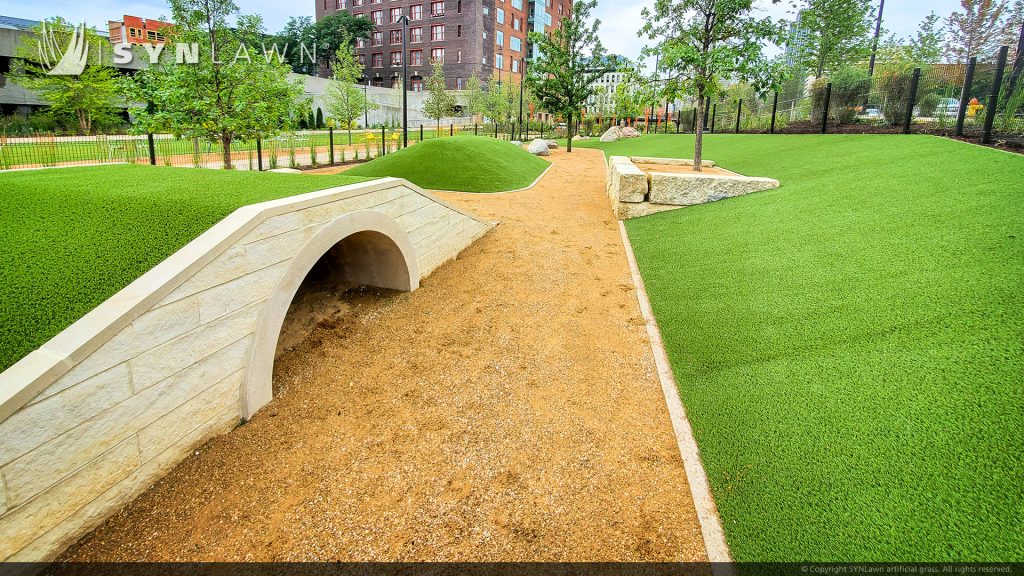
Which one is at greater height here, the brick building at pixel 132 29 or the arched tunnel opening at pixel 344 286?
the brick building at pixel 132 29

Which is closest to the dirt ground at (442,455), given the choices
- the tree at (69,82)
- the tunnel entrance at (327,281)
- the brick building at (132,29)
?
the tunnel entrance at (327,281)

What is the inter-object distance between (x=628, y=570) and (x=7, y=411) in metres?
3.49

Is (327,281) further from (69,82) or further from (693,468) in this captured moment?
(69,82)

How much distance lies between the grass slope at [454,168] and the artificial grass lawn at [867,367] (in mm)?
8059

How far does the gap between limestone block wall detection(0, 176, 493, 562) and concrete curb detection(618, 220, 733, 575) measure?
363 centimetres

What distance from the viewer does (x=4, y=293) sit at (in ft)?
11.6

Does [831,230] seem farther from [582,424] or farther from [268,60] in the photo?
[268,60]

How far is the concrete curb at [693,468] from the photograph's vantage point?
9.80 feet

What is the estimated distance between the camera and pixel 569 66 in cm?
2916

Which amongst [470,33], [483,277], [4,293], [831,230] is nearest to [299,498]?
[4,293]

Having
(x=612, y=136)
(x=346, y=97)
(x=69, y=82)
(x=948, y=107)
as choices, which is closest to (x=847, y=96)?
(x=948, y=107)

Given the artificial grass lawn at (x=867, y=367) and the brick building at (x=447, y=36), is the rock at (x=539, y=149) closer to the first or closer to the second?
the artificial grass lawn at (x=867, y=367)

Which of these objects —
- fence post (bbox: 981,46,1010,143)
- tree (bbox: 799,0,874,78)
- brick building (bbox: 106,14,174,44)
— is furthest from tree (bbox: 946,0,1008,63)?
brick building (bbox: 106,14,174,44)

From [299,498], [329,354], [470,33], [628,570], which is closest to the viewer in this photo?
[628,570]
